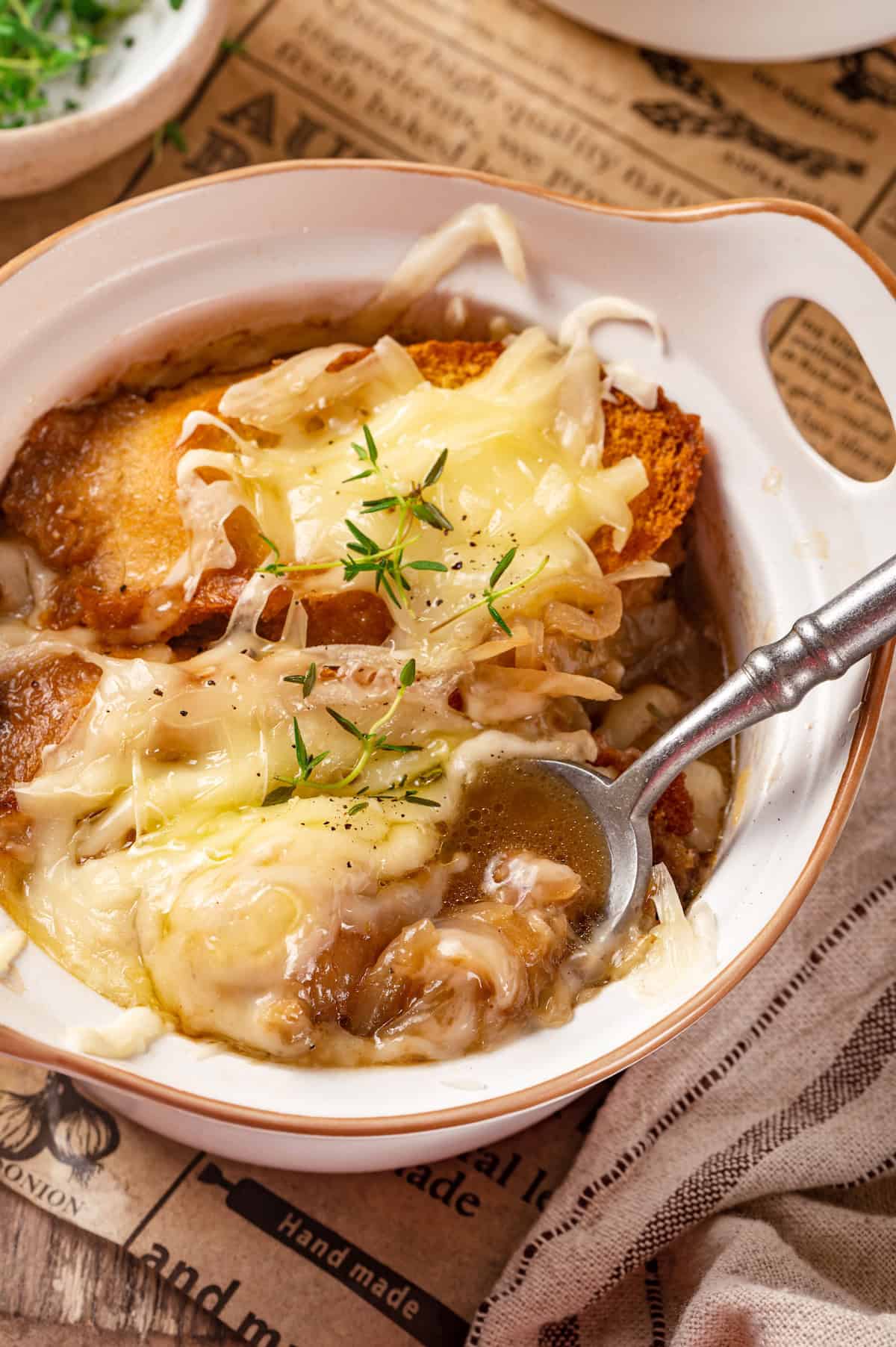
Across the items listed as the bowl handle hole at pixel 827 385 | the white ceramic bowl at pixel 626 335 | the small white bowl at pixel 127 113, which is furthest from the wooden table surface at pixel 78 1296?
the bowl handle hole at pixel 827 385

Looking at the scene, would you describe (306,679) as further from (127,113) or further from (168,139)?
(168,139)

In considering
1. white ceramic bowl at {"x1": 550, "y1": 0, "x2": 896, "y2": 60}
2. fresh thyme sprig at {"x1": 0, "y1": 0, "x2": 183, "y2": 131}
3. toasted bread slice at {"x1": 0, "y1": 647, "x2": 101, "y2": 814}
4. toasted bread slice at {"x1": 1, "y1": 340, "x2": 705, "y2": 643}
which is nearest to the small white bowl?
fresh thyme sprig at {"x1": 0, "y1": 0, "x2": 183, "y2": 131}

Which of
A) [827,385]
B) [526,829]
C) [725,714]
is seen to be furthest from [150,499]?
[827,385]

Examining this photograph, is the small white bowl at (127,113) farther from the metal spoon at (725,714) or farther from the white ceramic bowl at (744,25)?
the metal spoon at (725,714)

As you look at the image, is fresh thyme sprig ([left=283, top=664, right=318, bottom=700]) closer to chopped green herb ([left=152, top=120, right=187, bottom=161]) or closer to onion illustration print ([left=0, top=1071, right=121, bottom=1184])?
onion illustration print ([left=0, top=1071, right=121, bottom=1184])

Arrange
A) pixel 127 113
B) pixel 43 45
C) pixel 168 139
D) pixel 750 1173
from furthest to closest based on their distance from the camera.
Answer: pixel 168 139
pixel 43 45
pixel 127 113
pixel 750 1173

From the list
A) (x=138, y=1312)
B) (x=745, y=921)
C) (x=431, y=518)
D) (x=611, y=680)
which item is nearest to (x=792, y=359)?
(x=611, y=680)
